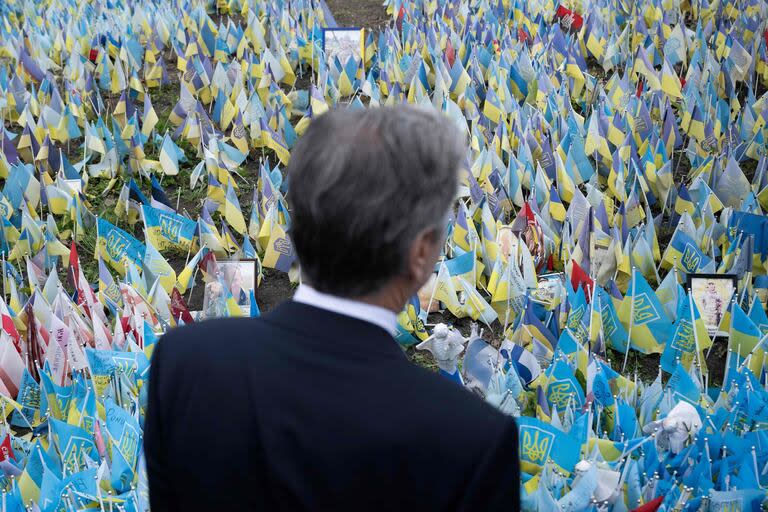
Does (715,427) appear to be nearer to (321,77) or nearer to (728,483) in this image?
(728,483)

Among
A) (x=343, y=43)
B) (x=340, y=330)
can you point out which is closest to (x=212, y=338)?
(x=340, y=330)

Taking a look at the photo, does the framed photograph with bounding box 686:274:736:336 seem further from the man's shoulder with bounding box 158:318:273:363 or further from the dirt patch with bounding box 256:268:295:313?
the man's shoulder with bounding box 158:318:273:363

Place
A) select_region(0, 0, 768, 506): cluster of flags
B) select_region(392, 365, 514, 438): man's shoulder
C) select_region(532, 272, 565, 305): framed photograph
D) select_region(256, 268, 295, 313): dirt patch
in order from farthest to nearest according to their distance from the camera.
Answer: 1. select_region(256, 268, 295, 313): dirt patch
2. select_region(532, 272, 565, 305): framed photograph
3. select_region(0, 0, 768, 506): cluster of flags
4. select_region(392, 365, 514, 438): man's shoulder

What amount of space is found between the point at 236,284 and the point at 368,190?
3.02 metres

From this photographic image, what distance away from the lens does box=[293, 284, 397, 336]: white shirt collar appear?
1134 millimetres

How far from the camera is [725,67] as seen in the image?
568cm

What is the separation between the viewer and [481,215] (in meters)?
4.42

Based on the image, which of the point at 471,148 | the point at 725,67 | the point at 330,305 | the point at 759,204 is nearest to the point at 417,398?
the point at 330,305

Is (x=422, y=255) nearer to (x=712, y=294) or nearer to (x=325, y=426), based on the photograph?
(x=325, y=426)

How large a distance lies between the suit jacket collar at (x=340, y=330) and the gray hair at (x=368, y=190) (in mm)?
36

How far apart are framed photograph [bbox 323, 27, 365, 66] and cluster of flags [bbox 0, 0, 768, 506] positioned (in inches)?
6.5

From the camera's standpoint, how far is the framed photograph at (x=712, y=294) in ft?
11.6

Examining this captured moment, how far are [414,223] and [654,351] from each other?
273cm

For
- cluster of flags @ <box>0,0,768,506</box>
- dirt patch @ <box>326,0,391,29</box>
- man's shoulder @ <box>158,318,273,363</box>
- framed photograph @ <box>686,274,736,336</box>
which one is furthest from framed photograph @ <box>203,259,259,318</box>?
dirt patch @ <box>326,0,391,29</box>
